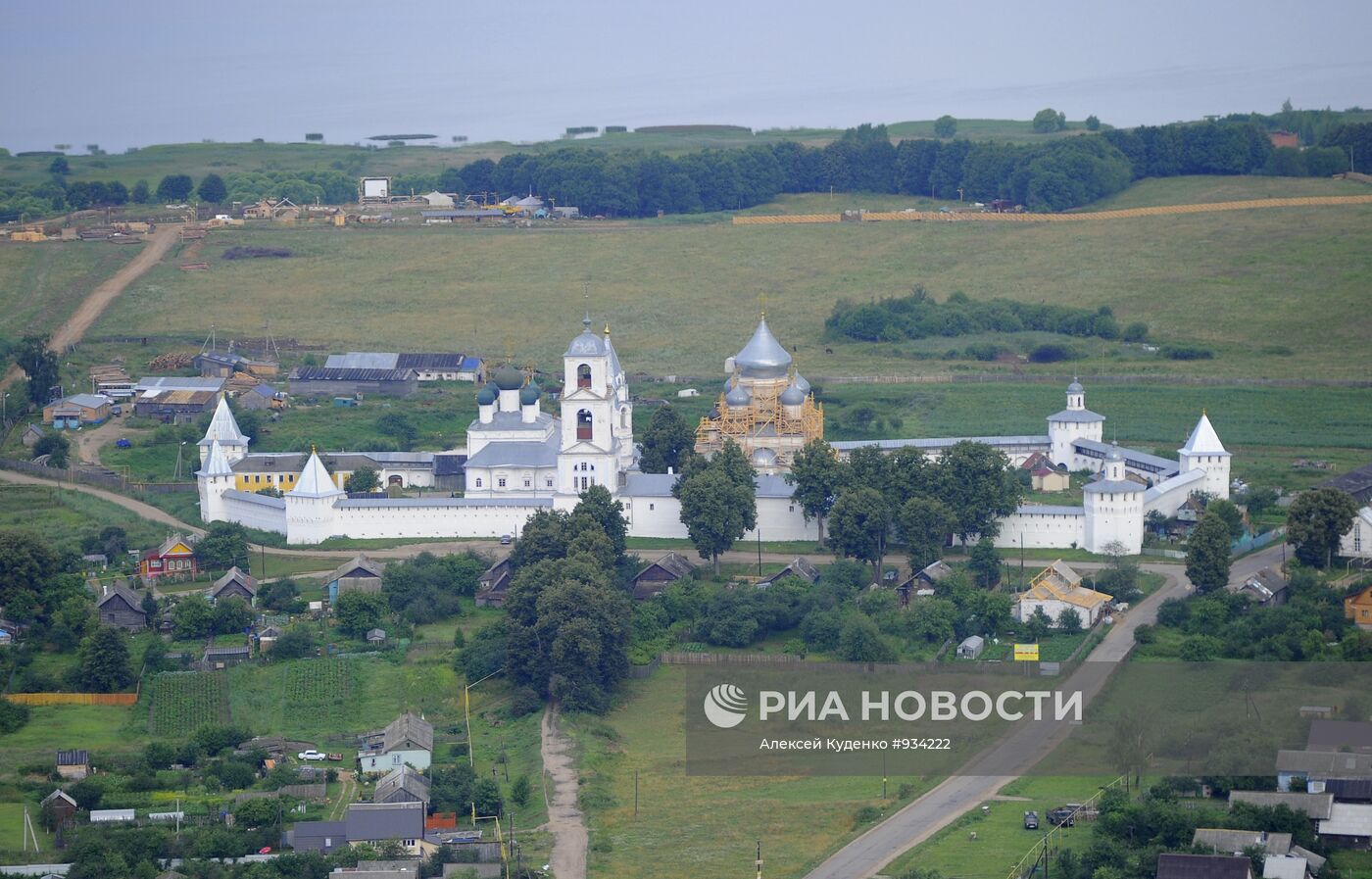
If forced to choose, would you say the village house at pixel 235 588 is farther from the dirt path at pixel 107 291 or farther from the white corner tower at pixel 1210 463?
the dirt path at pixel 107 291

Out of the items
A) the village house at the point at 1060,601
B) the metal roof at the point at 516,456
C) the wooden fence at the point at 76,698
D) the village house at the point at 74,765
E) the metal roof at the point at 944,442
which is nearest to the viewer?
the village house at the point at 74,765

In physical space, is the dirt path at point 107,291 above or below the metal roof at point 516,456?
above

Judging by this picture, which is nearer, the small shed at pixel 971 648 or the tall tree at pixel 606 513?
the small shed at pixel 971 648

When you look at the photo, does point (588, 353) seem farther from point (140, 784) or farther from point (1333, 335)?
point (1333, 335)

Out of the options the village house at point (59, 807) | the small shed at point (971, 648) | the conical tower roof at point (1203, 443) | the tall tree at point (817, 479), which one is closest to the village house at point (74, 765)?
the village house at point (59, 807)

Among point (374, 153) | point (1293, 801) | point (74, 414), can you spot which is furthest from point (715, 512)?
point (374, 153)

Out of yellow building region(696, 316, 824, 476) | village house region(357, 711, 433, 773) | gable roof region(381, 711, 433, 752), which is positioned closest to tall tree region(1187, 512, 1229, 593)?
yellow building region(696, 316, 824, 476)

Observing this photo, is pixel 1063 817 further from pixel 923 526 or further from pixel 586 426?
pixel 586 426

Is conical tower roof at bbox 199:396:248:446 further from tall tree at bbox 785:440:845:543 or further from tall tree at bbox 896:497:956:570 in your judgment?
tall tree at bbox 896:497:956:570
